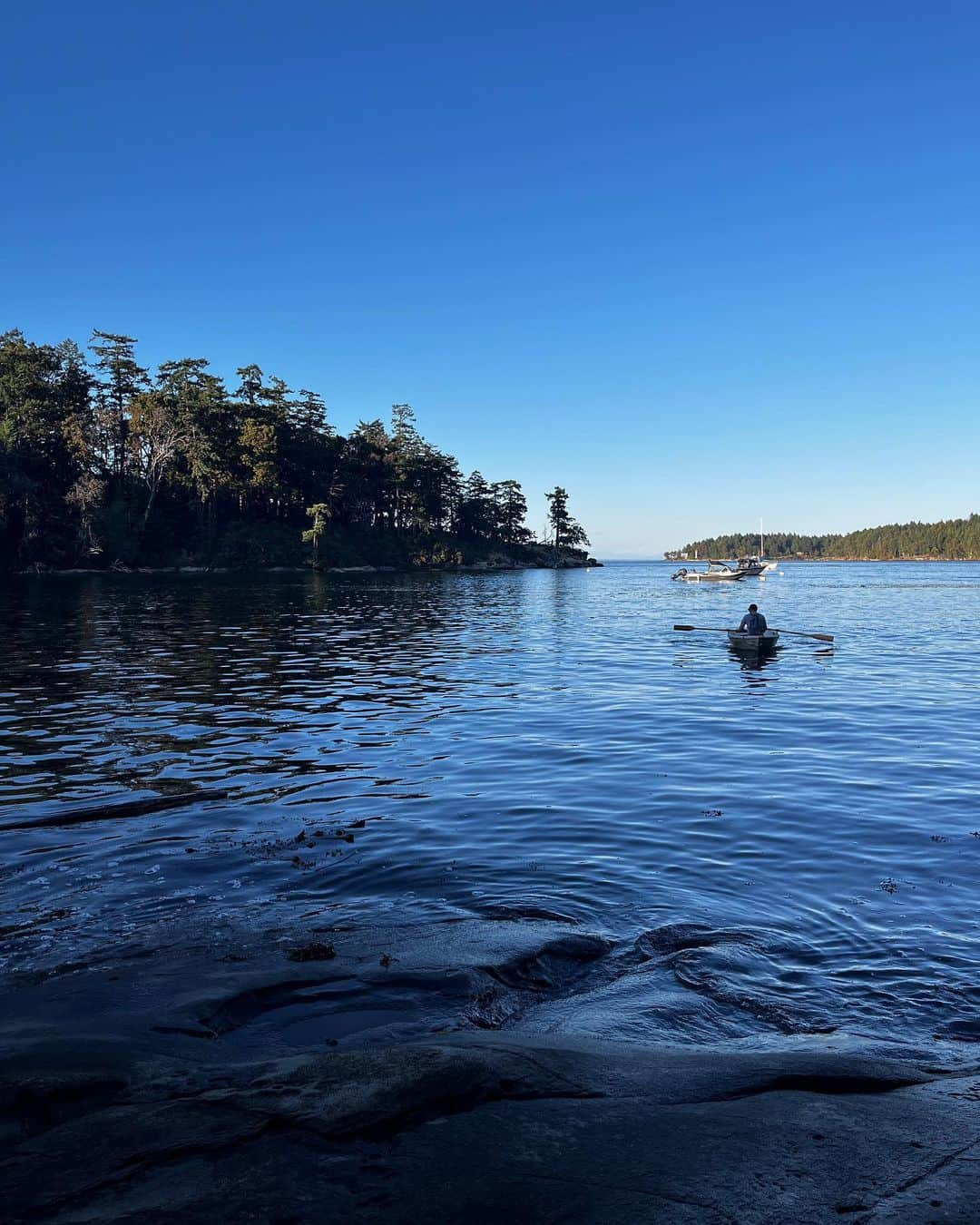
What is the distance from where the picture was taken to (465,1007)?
18.3 ft

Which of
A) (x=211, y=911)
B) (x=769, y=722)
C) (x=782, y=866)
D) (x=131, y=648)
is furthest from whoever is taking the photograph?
(x=131, y=648)

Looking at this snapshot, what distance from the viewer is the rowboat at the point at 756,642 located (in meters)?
30.0

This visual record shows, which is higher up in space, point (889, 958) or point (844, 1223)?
point (844, 1223)

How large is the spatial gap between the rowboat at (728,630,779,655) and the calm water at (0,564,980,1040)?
1.13 meters

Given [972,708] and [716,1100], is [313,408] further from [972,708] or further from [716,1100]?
[716,1100]

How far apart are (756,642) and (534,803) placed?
66.5 ft

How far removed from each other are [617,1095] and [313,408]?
449 ft

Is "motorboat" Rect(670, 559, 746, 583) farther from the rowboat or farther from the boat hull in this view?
the rowboat

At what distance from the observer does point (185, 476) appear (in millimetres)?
103000

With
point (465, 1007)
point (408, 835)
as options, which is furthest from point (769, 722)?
point (465, 1007)

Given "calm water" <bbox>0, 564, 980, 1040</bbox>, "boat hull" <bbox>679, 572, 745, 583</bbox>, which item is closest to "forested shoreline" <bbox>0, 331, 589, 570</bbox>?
"boat hull" <bbox>679, 572, 745, 583</bbox>

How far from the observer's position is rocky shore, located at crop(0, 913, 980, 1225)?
3.11 metres

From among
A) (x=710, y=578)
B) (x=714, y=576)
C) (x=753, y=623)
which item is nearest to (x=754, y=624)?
(x=753, y=623)

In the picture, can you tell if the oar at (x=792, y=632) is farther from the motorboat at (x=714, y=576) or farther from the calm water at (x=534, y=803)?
the motorboat at (x=714, y=576)
